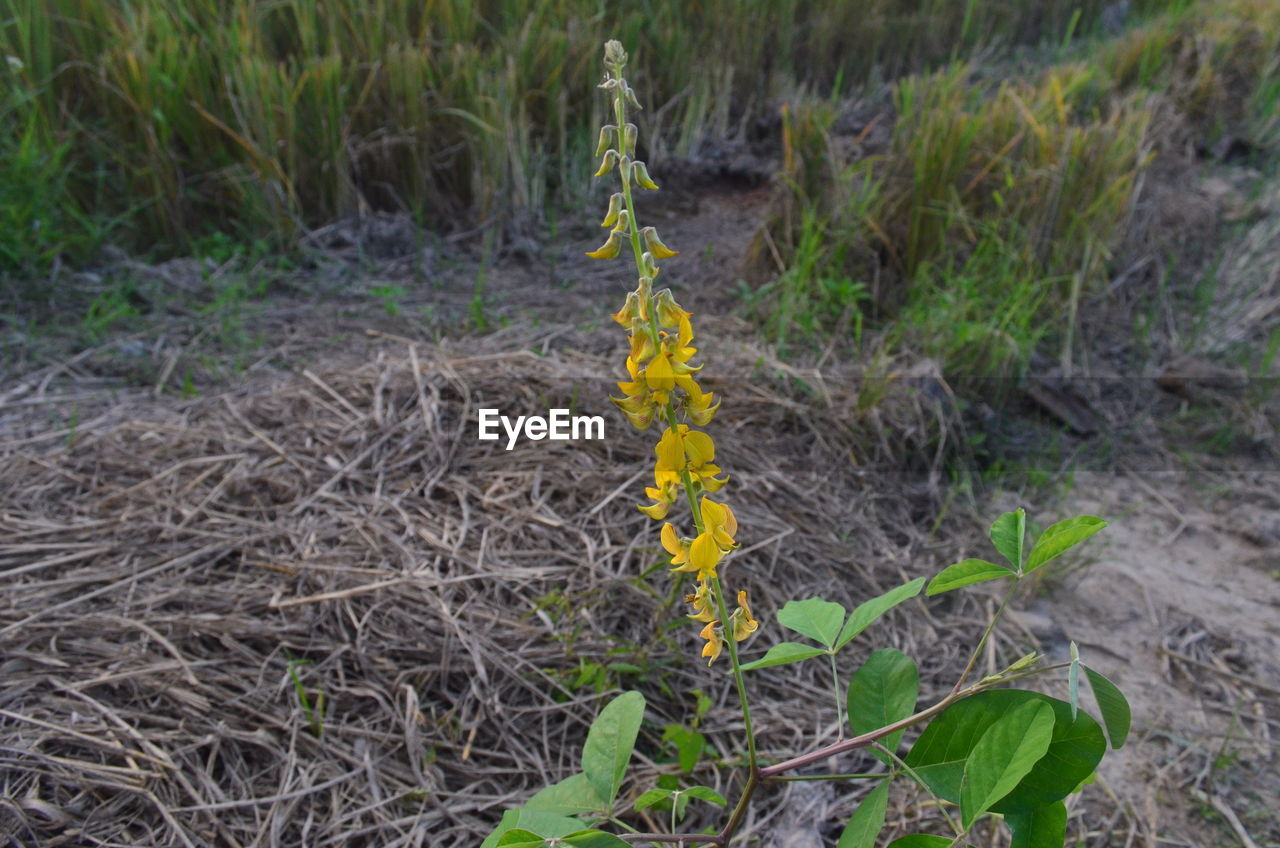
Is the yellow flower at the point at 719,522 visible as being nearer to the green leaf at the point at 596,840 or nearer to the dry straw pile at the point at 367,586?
the green leaf at the point at 596,840

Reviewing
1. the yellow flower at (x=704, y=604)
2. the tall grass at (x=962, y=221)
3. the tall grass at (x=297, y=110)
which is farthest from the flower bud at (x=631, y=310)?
the tall grass at (x=297, y=110)

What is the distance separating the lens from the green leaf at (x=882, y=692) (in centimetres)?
87

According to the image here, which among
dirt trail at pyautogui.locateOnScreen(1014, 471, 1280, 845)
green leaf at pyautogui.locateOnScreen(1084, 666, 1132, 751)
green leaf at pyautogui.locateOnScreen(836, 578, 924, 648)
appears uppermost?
green leaf at pyautogui.locateOnScreen(1084, 666, 1132, 751)

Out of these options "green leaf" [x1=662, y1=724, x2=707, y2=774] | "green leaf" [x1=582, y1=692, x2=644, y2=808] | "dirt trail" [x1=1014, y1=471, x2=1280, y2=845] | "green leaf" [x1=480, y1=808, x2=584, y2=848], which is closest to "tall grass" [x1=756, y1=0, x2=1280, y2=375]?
"dirt trail" [x1=1014, y1=471, x2=1280, y2=845]

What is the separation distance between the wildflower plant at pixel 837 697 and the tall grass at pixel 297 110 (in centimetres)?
237

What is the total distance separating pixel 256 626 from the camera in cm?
142

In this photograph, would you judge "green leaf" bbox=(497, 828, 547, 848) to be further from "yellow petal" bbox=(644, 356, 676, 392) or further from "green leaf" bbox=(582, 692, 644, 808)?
"yellow petal" bbox=(644, 356, 676, 392)

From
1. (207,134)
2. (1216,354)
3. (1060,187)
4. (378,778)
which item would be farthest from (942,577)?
(207,134)

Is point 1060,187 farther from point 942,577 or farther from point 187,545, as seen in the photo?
point 187,545

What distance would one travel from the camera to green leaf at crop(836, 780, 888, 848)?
2.43ft

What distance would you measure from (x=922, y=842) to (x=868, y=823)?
0.05 meters

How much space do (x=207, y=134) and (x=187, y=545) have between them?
73.0 inches

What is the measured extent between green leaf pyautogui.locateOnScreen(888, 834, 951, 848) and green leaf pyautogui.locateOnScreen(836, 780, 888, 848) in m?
0.02

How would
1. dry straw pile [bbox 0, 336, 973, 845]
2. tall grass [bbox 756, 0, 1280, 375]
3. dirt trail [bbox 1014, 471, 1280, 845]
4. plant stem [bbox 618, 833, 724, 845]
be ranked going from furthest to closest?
1. tall grass [bbox 756, 0, 1280, 375]
2. dirt trail [bbox 1014, 471, 1280, 845]
3. dry straw pile [bbox 0, 336, 973, 845]
4. plant stem [bbox 618, 833, 724, 845]
